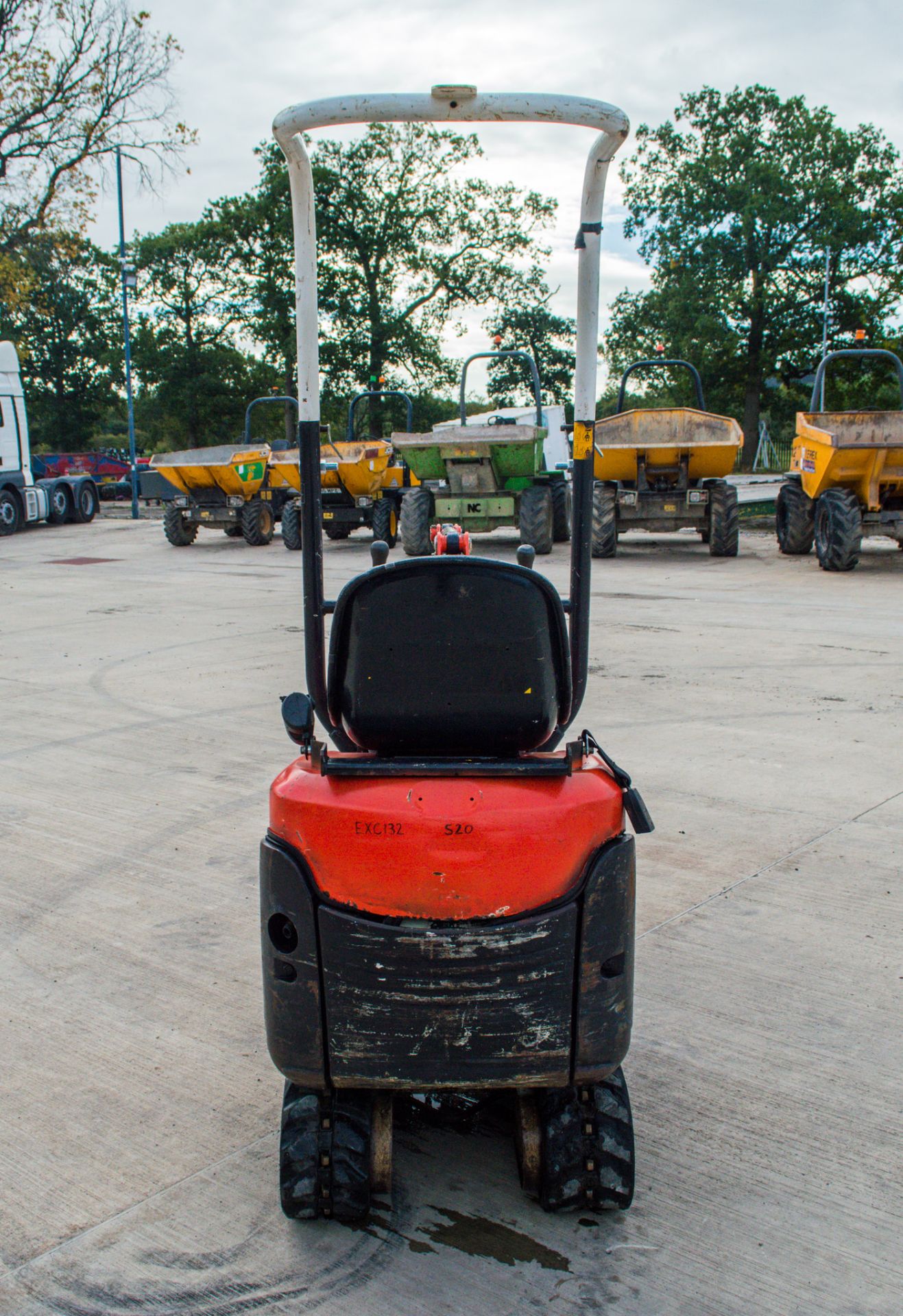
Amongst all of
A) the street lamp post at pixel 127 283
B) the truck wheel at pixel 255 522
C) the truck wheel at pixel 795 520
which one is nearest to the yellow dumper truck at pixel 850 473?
the truck wheel at pixel 795 520

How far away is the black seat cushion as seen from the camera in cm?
246


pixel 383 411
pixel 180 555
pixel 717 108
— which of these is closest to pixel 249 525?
pixel 180 555

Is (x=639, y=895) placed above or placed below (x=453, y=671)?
below

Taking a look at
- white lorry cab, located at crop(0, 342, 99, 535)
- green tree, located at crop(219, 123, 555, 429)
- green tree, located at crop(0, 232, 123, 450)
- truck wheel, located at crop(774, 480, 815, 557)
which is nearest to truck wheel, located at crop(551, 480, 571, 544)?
truck wheel, located at crop(774, 480, 815, 557)

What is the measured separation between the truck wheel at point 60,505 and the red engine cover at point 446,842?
2500 cm

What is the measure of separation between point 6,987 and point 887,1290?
2.60m

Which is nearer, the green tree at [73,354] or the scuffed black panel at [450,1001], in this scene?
the scuffed black panel at [450,1001]

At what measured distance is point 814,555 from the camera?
15.8 meters

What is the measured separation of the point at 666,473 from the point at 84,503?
16.2 m

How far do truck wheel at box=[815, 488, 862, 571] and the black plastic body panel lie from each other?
38.9 feet

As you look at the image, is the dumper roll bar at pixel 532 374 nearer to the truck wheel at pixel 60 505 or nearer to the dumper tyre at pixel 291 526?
the dumper tyre at pixel 291 526

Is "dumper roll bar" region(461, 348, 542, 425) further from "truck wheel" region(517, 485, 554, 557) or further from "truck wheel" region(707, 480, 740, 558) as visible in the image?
"truck wheel" region(707, 480, 740, 558)

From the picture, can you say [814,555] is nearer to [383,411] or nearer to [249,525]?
[249,525]

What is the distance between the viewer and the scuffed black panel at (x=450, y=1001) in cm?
225
